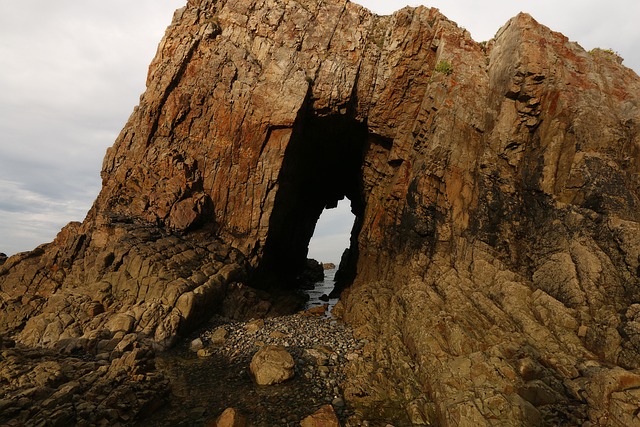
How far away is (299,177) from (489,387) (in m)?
30.6

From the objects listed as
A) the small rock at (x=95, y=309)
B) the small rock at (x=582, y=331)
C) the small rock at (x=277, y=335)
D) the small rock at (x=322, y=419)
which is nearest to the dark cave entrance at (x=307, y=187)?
the small rock at (x=277, y=335)

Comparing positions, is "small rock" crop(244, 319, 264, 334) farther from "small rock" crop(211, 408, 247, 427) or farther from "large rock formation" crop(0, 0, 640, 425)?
"small rock" crop(211, 408, 247, 427)

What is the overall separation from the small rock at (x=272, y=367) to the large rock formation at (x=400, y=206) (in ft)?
12.1

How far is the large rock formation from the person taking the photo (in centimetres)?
1526

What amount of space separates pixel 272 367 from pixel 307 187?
3041 centimetres

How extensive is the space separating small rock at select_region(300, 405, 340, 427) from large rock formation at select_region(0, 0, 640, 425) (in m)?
2.25

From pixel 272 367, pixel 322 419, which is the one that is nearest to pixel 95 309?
pixel 272 367

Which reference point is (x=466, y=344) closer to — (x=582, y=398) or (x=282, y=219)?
(x=582, y=398)

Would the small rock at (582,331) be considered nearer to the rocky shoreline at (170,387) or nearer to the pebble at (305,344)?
the rocky shoreline at (170,387)

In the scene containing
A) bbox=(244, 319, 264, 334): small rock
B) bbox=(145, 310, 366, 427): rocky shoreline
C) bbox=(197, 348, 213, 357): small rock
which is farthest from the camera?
bbox=(244, 319, 264, 334): small rock

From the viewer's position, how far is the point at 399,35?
3297cm

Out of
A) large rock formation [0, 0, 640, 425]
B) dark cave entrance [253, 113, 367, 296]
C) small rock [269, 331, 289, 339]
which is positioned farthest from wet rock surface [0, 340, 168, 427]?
dark cave entrance [253, 113, 367, 296]

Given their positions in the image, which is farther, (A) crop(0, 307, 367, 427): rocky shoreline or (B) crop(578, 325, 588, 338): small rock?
(B) crop(578, 325, 588, 338): small rock

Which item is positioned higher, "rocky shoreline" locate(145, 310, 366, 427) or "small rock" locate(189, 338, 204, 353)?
"small rock" locate(189, 338, 204, 353)
